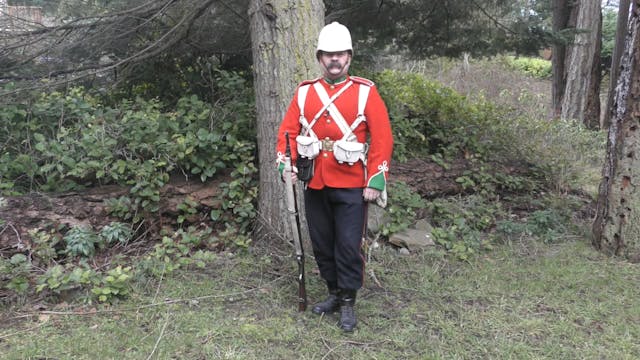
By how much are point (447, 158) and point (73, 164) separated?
4734mm

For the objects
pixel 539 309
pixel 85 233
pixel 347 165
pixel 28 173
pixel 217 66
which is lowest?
pixel 539 309

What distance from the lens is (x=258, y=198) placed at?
5.40 meters

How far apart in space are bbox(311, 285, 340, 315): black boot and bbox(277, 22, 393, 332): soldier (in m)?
0.14

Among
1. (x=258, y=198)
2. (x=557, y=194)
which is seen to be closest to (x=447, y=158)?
(x=557, y=194)

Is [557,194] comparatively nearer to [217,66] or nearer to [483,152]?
[483,152]

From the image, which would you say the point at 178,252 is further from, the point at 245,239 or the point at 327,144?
the point at 327,144

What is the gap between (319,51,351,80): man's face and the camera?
11.5ft

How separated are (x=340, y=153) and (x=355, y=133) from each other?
19 centimetres

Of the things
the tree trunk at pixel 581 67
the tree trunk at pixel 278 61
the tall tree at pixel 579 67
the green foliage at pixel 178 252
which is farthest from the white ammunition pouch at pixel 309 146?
the tree trunk at pixel 581 67

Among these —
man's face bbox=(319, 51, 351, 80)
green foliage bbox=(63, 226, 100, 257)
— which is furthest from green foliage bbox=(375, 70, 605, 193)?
green foliage bbox=(63, 226, 100, 257)

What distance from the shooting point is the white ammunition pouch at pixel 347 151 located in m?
3.53

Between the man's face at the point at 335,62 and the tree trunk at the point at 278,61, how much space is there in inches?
49.8

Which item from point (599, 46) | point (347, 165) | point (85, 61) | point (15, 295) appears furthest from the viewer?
point (599, 46)

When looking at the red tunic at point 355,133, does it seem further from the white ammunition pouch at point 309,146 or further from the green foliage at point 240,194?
the green foliage at point 240,194
